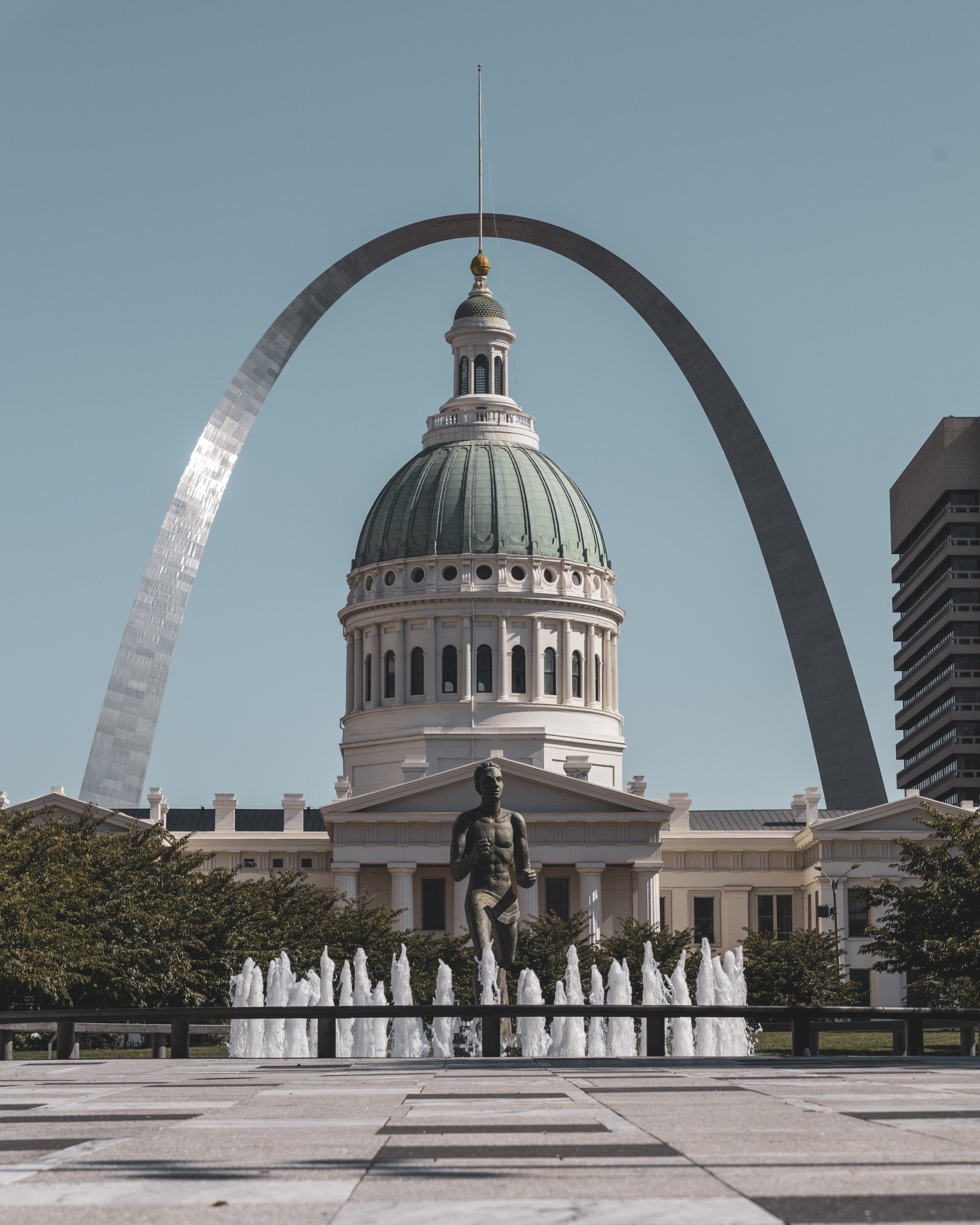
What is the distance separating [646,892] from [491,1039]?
3274 inches

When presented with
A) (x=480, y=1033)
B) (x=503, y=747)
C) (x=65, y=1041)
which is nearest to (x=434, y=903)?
(x=503, y=747)

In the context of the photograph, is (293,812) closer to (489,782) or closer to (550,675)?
(550,675)

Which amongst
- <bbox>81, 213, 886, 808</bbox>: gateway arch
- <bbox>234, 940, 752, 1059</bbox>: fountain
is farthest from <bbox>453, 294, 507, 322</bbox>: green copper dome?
<bbox>234, 940, 752, 1059</bbox>: fountain

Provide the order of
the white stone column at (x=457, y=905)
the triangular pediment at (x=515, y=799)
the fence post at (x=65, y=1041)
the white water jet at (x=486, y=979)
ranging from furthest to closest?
the white stone column at (x=457, y=905), the triangular pediment at (x=515, y=799), the white water jet at (x=486, y=979), the fence post at (x=65, y=1041)

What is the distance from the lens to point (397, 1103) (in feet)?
50.1

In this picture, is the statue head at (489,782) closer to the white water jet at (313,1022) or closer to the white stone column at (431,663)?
the white water jet at (313,1022)

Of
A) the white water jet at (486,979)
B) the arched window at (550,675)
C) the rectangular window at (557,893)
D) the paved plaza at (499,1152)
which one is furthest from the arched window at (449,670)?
the paved plaza at (499,1152)

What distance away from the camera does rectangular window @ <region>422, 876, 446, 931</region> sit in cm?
10962

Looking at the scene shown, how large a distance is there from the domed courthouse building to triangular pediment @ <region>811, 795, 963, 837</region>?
0.20m

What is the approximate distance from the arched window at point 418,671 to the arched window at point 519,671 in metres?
5.75

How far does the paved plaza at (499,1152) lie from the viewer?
852cm

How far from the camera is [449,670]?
420ft

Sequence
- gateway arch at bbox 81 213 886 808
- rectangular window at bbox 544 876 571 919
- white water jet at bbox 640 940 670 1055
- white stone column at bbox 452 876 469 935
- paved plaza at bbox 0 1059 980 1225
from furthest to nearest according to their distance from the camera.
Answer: rectangular window at bbox 544 876 571 919 → white stone column at bbox 452 876 469 935 → gateway arch at bbox 81 213 886 808 → white water jet at bbox 640 940 670 1055 → paved plaza at bbox 0 1059 980 1225

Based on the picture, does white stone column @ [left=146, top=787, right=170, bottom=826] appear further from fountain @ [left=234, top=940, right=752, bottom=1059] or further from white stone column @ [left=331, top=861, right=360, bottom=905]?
fountain @ [left=234, top=940, right=752, bottom=1059]
